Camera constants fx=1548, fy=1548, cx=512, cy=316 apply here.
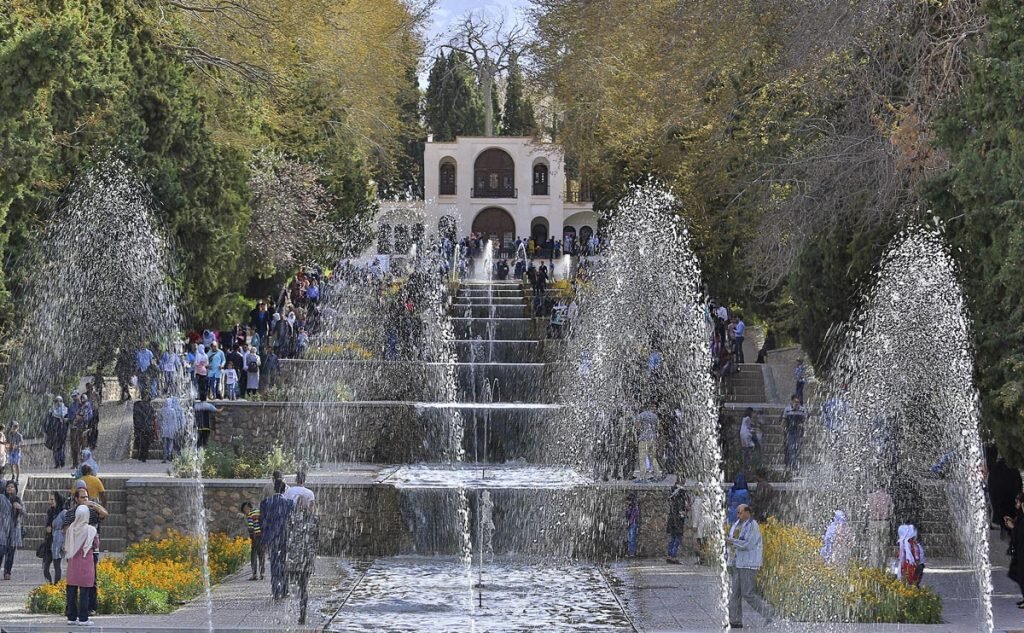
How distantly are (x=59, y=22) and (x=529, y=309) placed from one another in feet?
57.8

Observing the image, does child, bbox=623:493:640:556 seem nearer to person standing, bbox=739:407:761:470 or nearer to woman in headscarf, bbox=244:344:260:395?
person standing, bbox=739:407:761:470

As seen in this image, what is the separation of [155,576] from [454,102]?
189 feet

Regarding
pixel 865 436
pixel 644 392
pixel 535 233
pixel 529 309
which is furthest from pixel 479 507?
pixel 535 233

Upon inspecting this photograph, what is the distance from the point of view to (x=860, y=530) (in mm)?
17328

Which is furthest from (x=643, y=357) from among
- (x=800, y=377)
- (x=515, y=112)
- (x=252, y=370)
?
(x=515, y=112)

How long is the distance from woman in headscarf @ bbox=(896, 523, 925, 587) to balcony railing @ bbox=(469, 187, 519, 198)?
5166 cm

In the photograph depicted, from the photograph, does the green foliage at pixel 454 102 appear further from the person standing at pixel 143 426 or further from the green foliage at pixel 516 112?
the person standing at pixel 143 426

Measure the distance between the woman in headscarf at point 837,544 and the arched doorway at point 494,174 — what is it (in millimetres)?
51332

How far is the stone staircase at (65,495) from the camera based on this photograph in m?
18.9

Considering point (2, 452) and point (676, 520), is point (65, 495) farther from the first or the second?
point (676, 520)

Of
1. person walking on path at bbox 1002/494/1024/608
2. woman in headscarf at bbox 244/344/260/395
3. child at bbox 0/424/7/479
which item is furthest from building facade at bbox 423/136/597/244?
person walking on path at bbox 1002/494/1024/608

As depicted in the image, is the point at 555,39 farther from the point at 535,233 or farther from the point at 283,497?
the point at 535,233

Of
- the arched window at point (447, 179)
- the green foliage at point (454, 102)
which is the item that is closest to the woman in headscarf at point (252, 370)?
the arched window at point (447, 179)

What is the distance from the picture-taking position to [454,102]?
71.1m
